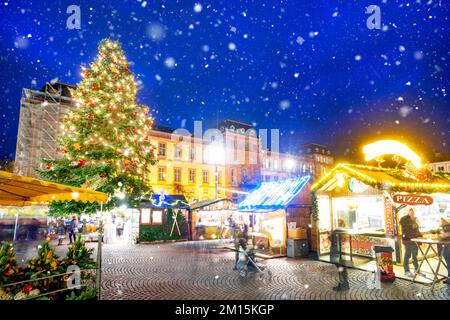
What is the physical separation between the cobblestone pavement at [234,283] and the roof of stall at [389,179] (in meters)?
3.24

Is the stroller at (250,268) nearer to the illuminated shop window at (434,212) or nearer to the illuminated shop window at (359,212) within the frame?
the illuminated shop window at (359,212)

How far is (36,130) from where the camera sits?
3084cm

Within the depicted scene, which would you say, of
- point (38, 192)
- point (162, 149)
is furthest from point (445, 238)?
point (162, 149)

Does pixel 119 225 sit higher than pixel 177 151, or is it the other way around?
pixel 177 151

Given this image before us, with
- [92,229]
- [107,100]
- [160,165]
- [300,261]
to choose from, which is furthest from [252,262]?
[160,165]

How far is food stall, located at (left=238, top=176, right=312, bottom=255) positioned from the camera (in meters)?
14.4

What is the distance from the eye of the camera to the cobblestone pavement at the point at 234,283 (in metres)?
7.48

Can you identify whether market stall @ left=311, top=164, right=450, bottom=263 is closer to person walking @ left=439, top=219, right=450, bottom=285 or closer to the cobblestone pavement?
person walking @ left=439, top=219, right=450, bottom=285

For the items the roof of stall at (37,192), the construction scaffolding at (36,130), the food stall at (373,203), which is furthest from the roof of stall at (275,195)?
the construction scaffolding at (36,130)

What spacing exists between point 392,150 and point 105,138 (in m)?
14.3

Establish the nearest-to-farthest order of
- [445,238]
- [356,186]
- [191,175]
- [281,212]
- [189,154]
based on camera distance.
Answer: [445,238] → [356,186] → [281,212] → [189,154] → [191,175]

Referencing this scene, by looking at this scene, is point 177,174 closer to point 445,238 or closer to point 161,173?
point 161,173

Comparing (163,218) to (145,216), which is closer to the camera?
(145,216)
